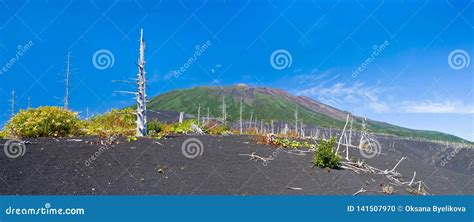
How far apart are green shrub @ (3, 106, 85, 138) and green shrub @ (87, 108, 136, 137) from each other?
3.30 ft

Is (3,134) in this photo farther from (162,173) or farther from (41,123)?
(162,173)

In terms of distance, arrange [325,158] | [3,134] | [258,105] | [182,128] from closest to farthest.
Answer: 1. [325,158]
2. [3,134]
3. [182,128]
4. [258,105]

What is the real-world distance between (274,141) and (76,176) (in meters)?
8.40

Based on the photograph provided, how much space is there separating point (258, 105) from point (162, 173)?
12247cm

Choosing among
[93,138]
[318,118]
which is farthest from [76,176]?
[318,118]

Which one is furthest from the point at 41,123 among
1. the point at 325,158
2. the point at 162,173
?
the point at 325,158

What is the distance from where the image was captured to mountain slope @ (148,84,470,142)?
394 feet

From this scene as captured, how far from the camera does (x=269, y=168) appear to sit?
1464 cm

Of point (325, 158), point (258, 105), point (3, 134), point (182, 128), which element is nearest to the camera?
point (325, 158)

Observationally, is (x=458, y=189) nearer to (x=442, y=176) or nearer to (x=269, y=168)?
(x=442, y=176)

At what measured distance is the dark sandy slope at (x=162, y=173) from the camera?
1198 centimetres

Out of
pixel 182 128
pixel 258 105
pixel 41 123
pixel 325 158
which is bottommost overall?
pixel 325 158

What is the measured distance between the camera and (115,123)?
68.2 ft

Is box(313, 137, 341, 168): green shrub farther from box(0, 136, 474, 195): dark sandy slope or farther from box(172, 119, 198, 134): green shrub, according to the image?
box(172, 119, 198, 134): green shrub
